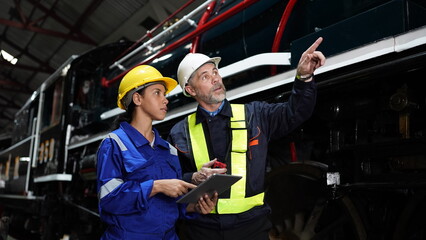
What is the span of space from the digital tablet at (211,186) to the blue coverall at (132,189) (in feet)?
0.46

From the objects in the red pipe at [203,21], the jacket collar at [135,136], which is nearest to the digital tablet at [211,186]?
the jacket collar at [135,136]

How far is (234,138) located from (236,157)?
94mm

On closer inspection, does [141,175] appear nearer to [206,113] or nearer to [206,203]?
[206,203]

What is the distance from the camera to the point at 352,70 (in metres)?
1.77

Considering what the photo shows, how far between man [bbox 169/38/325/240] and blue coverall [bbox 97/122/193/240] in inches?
7.1

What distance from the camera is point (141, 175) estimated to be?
167 centimetres

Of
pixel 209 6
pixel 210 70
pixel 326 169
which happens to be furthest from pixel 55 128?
pixel 326 169

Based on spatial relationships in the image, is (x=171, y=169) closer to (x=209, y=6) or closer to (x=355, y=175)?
(x=355, y=175)

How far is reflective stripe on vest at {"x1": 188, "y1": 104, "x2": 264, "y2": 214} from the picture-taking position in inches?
70.4

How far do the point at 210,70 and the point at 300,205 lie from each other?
1038 millimetres

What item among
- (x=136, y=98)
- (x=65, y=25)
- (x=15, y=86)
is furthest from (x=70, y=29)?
(x=136, y=98)

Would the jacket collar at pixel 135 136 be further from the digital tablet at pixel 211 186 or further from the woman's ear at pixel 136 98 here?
the digital tablet at pixel 211 186

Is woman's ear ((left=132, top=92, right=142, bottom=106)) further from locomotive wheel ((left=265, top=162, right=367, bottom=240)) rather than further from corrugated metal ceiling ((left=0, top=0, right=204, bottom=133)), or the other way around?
corrugated metal ceiling ((left=0, top=0, right=204, bottom=133))

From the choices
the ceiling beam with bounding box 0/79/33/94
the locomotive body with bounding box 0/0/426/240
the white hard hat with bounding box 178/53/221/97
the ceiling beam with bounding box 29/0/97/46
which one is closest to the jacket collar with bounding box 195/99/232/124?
the white hard hat with bounding box 178/53/221/97
